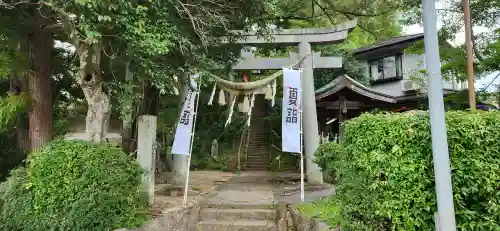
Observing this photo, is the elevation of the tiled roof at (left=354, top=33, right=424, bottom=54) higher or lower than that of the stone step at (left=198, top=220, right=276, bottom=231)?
higher

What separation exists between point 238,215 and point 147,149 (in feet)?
7.75

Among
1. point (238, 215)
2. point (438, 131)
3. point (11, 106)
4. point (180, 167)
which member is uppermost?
point (11, 106)

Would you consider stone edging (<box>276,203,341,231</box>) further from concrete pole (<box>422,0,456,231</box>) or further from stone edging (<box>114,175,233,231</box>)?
concrete pole (<box>422,0,456,231</box>)

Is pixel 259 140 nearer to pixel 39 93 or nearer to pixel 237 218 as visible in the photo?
pixel 237 218

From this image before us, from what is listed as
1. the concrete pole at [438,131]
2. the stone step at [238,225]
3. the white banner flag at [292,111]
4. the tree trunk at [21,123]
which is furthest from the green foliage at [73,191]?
the concrete pole at [438,131]

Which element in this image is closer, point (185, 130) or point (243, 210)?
point (243, 210)

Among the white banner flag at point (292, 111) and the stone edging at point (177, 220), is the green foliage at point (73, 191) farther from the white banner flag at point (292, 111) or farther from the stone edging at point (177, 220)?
the white banner flag at point (292, 111)

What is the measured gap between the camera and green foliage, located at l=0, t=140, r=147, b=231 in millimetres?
5076

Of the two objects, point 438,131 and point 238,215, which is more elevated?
point 438,131

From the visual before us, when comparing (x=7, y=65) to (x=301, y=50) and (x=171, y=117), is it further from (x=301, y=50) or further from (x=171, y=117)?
(x=171, y=117)

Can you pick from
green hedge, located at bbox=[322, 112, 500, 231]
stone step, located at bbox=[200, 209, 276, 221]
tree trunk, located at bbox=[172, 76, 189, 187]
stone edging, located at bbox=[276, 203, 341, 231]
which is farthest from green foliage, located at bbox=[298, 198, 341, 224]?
tree trunk, located at bbox=[172, 76, 189, 187]

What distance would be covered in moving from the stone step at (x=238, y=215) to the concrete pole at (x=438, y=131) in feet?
13.2

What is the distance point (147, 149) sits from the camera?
23.5 feet

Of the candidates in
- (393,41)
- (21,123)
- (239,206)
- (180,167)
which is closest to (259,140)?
(393,41)
